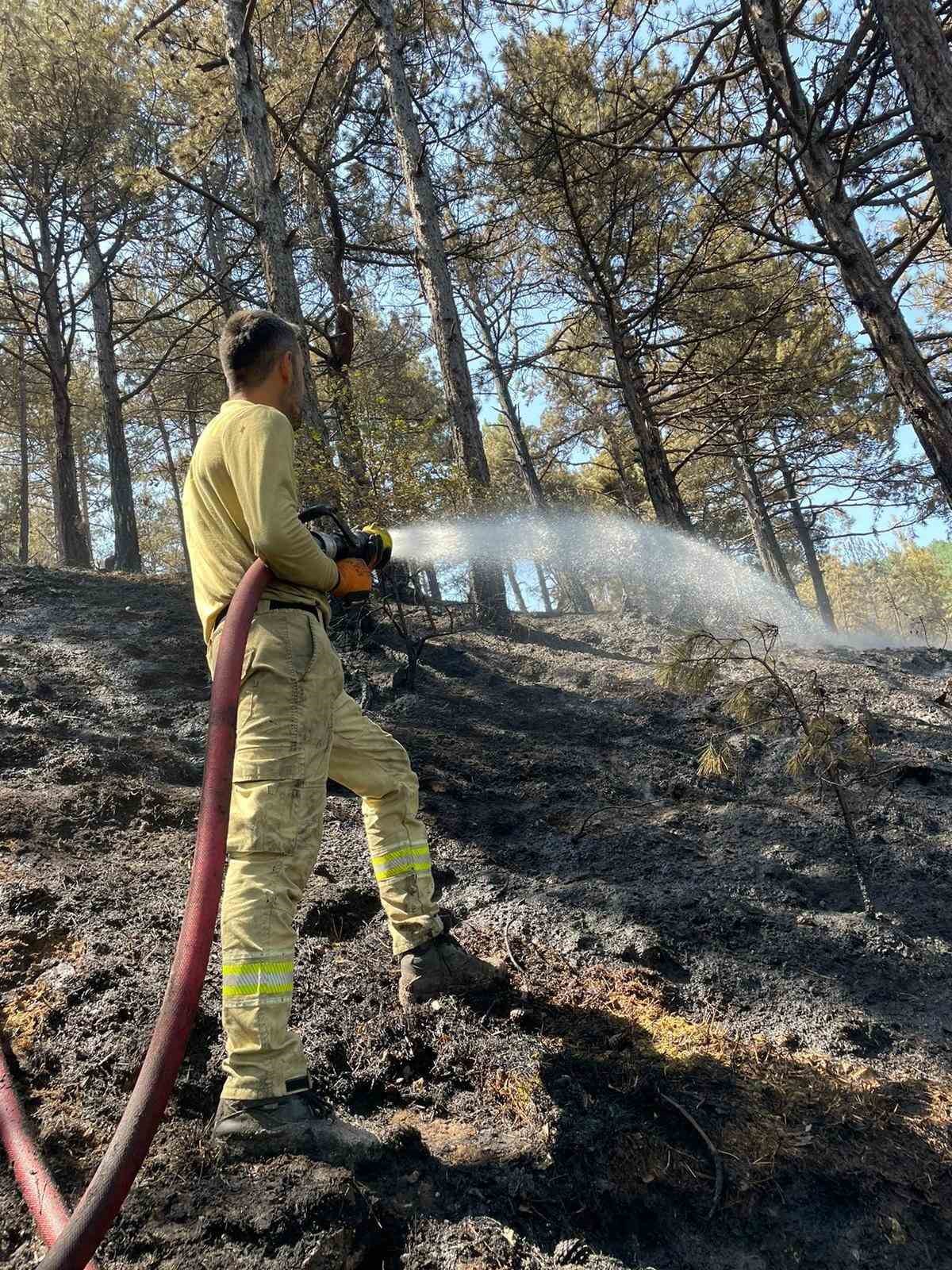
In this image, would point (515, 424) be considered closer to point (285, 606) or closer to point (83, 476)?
point (83, 476)

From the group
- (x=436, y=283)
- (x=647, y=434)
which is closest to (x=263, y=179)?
(x=436, y=283)

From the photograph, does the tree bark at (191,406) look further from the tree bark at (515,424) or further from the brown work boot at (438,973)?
the brown work boot at (438,973)

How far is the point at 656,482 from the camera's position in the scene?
27.7 feet

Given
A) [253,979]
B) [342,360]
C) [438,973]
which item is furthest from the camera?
[342,360]

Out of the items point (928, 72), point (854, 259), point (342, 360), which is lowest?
point (854, 259)

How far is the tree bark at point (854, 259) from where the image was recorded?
4.28m

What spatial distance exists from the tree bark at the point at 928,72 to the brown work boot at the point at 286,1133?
4.94 metres

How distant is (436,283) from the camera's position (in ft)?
24.5

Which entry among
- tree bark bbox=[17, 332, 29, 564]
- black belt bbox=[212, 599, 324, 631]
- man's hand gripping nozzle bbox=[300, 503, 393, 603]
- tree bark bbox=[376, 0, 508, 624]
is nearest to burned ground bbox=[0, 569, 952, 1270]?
black belt bbox=[212, 599, 324, 631]

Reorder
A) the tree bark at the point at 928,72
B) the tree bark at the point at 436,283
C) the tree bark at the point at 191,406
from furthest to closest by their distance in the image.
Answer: the tree bark at the point at 191,406
the tree bark at the point at 436,283
the tree bark at the point at 928,72

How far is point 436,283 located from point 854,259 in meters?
4.16

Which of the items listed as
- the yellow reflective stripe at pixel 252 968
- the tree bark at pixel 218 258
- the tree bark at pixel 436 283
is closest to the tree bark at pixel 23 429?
the tree bark at pixel 218 258

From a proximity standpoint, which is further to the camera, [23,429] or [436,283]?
[23,429]

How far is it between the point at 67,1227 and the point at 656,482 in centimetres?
815
